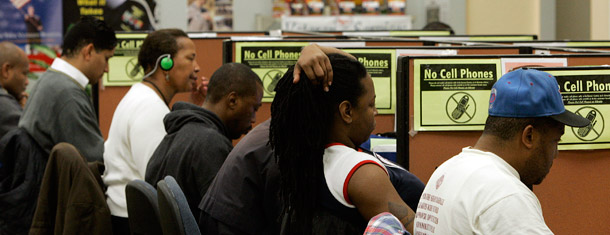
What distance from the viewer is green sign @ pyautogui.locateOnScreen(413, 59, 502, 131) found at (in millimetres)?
2234

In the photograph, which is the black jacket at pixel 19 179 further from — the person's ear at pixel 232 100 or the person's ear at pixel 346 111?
the person's ear at pixel 346 111

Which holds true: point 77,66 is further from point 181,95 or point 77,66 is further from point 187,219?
point 187,219

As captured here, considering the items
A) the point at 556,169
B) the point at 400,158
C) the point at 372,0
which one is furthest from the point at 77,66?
the point at 372,0

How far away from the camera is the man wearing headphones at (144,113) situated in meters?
3.10

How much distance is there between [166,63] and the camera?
336cm

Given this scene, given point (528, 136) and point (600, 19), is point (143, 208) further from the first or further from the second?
point (600, 19)

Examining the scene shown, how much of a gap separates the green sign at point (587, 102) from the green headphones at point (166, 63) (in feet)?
5.65

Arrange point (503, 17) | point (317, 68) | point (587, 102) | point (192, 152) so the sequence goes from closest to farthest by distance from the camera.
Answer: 1. point (317, 68)
2. point (587, 102)
3. point (192, 152)
4. point (503, 17)

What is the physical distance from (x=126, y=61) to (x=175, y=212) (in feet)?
7.87

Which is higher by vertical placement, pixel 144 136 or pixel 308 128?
pixel 308 128

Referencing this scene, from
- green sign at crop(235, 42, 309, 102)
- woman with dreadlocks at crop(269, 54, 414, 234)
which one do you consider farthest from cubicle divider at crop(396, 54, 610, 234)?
green sign at crop(235, 42, 309, 102)

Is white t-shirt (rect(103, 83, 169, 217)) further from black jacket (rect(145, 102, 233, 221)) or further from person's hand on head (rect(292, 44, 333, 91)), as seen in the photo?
person's hand on head (rect(292, 44, 333, 91))

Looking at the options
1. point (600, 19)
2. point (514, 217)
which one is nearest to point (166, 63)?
point (514, 217)

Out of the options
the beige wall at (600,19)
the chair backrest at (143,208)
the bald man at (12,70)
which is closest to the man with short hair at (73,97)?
the bald man at (12,70)
